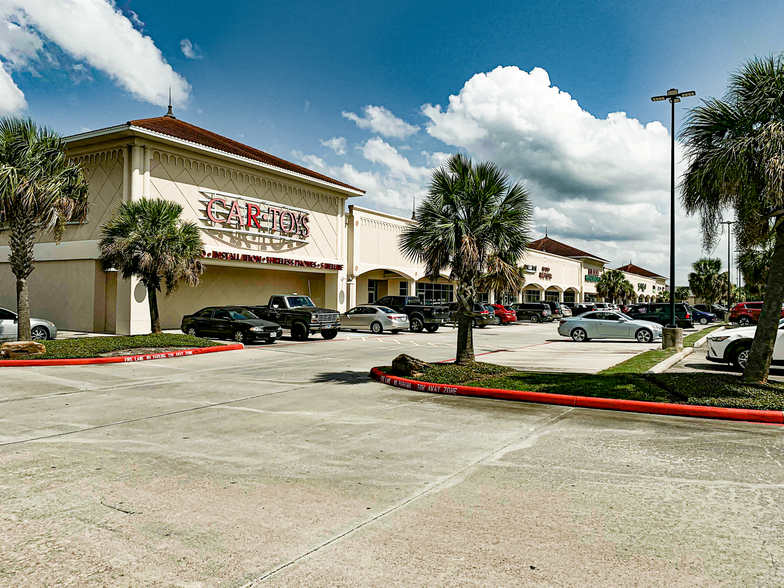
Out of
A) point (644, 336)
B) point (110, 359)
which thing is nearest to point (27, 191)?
point (110, 359)

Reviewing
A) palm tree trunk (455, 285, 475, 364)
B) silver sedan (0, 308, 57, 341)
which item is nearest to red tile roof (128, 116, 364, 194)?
silver sedan (0, 308, 57, 341)

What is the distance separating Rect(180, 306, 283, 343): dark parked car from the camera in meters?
21.7

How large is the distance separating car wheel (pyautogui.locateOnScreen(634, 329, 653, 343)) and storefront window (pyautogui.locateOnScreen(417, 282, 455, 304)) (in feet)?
70.5

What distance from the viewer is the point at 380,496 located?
4.96m

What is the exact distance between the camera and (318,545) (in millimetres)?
3957

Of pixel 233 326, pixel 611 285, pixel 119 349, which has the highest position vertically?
pixel 611 285

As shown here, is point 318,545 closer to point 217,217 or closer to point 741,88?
point 741,88

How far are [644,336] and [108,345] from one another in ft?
72.9

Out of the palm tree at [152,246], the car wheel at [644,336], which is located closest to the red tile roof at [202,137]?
the palm tree at [152,246]

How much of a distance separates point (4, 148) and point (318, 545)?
19049 mm

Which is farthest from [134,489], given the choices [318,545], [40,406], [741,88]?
[741,88]

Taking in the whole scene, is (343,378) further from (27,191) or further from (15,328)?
(15,328)

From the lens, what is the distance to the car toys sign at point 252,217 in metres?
27.7

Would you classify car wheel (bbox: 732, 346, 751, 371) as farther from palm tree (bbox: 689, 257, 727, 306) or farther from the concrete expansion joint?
palm tree (bbox: 689, 257, 727, 306)
